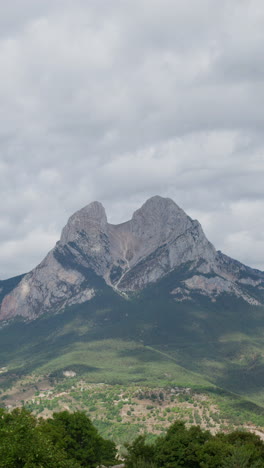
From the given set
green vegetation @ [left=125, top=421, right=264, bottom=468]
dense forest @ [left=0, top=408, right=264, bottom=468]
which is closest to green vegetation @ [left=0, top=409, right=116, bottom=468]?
dense forest @ [left=0, top=408, right=264, bottom=468]

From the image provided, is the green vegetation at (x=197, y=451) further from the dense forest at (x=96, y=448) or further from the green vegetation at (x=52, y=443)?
the green vegetation at (x=52, y=443)

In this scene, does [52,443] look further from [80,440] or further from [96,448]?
[96,448]

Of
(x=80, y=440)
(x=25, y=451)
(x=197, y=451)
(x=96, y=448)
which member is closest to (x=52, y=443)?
(x=25, y=451)

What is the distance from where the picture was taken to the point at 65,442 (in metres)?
87.1

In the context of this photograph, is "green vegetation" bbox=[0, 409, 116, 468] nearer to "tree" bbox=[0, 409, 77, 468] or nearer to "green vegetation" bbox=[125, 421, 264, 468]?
"tree" bbox=[0, 409, 77, 468]

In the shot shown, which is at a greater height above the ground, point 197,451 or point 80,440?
point 80,440

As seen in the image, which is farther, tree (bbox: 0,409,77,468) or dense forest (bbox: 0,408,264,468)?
dense forest (bbox: 0,408,264,468)

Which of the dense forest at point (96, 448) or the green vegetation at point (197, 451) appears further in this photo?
the green vegetation at point (197, 451)

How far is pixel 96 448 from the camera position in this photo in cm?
9050

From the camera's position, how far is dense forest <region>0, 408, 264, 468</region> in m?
60.0

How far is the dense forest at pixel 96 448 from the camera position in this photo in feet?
197

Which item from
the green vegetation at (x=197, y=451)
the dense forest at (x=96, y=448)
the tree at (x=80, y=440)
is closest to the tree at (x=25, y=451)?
the dense forest at (x=96, y=448)

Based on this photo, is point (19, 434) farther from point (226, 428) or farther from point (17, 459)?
point (226, 428)

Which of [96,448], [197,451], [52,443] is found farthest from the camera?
[96,448]
